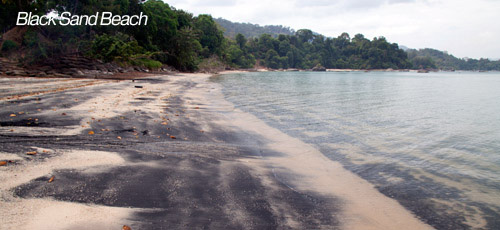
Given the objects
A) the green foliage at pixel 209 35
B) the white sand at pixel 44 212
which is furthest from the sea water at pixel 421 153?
the green foliage at pixel 209 35

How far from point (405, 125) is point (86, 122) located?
10307 millimetres

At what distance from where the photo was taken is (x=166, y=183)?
425 centimetres

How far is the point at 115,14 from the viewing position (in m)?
39.2

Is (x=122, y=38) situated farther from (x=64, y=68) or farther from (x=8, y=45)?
(x=8, y=45)

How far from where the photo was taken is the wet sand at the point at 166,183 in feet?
10.8

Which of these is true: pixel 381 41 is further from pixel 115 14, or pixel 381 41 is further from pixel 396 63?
pixel 115 14

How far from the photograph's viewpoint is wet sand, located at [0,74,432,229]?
3.30m

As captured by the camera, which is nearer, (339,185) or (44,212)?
(44,212)

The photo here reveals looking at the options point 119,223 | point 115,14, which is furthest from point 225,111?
point 115,14

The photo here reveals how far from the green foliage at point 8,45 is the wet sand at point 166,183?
34.2 metres

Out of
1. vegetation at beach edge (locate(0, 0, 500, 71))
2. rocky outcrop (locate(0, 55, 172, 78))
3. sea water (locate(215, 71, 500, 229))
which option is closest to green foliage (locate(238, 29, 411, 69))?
vegetation at beach edge (locate(0, 0, 500, 71))

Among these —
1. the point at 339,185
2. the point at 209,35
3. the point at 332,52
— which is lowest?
the point at 339,185

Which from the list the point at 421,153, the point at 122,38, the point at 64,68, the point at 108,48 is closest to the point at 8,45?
the point at 64,68

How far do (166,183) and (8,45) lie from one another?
40.6m
